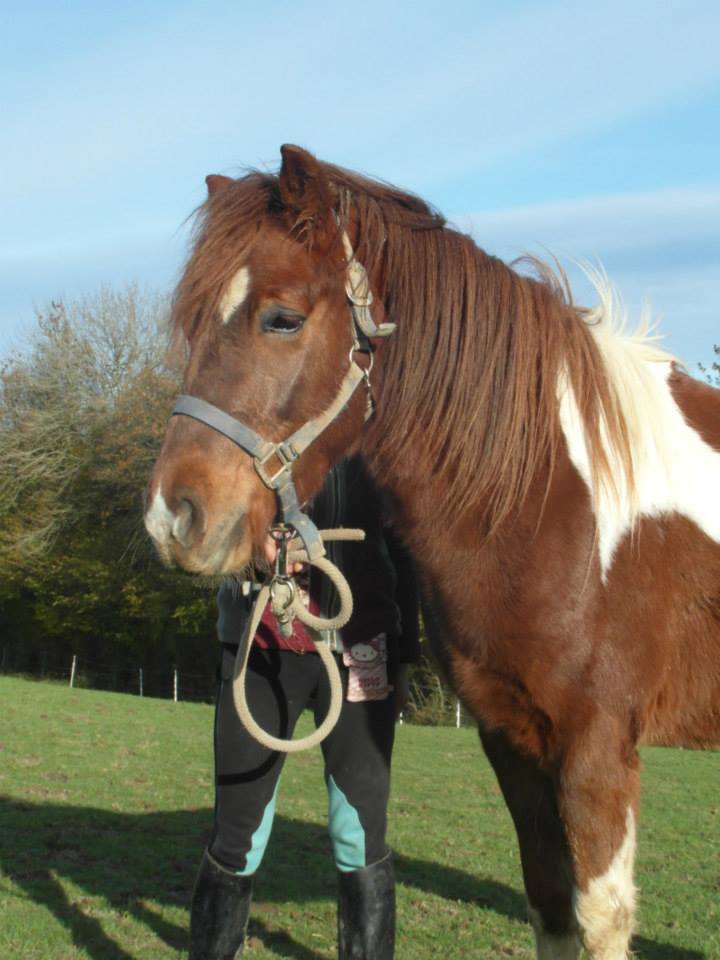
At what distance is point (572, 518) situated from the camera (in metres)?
2.72

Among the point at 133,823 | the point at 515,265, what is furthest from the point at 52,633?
the point at 515,265

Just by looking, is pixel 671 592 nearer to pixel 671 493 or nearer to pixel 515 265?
pixel 671 493

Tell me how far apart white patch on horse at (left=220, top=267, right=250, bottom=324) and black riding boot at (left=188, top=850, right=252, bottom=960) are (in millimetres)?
1784

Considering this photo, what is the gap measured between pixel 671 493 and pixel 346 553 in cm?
106

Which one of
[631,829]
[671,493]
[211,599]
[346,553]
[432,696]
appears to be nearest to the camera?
[631,829]

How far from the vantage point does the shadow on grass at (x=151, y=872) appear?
441 cm

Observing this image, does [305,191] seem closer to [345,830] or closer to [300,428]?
[300,428]

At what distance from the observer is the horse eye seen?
8.11 ft

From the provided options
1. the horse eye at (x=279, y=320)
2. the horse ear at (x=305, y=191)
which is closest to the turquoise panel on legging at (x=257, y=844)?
the horse eye at (x=279, y=320)

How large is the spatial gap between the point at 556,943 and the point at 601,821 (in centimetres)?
89

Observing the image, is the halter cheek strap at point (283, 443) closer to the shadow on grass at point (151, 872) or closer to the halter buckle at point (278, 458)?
the halter buckle at point (278, 458)

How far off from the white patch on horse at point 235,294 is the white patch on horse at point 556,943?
2148mm

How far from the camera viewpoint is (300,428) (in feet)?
8.23

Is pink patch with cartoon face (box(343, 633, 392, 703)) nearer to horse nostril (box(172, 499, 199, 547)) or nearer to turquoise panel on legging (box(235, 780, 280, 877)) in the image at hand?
turquoise panel on legging (box(235, 780, 280, 877))
